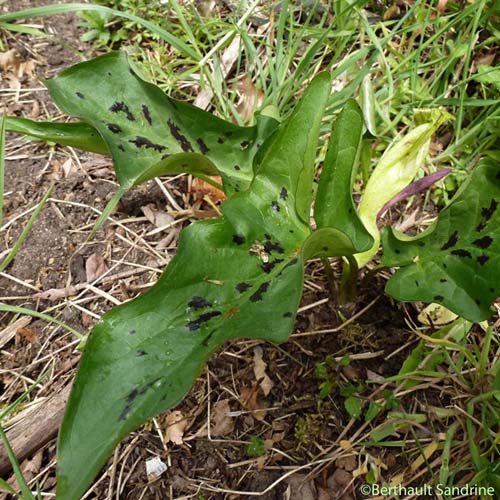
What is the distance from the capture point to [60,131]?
1172mm

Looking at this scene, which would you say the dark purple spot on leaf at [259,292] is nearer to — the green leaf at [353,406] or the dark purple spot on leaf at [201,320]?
the dark purple spot on leaf at [201,320]

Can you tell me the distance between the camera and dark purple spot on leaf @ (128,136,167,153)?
1187mm

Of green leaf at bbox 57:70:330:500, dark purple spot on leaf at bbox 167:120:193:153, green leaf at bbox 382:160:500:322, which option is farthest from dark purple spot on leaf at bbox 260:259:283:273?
dark purple spot on leaf at bbox 167:120:193:153

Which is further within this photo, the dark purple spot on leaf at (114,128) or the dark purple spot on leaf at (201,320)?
the dark purple spot on leaf at (114,128)

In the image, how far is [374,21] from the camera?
185 centimetres

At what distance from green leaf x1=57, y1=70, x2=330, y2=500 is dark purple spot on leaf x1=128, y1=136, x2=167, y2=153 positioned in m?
0.24

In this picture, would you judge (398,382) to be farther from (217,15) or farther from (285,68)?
(217,15)

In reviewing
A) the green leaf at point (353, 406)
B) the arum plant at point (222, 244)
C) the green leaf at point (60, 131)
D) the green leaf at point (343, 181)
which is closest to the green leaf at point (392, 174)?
the arum plant at point (222, 244)

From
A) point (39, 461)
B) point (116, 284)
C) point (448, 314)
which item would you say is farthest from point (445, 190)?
point (39, 461)

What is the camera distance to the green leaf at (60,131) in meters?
1.16

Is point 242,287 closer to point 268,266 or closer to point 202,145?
point 268,266

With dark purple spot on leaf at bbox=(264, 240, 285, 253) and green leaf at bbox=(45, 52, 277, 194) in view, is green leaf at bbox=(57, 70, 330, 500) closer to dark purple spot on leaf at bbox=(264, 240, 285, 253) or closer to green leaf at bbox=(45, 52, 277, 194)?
dark purple spot on leaf at bbox=(264, 240, 285, 253)

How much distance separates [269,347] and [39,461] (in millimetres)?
591

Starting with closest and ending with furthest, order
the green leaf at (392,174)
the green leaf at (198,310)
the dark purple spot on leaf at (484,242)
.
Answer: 1. the green leaf at (198,310)
2. the dark purple spot on leaf at (484,242)
3. the green leaf at (392,174)
